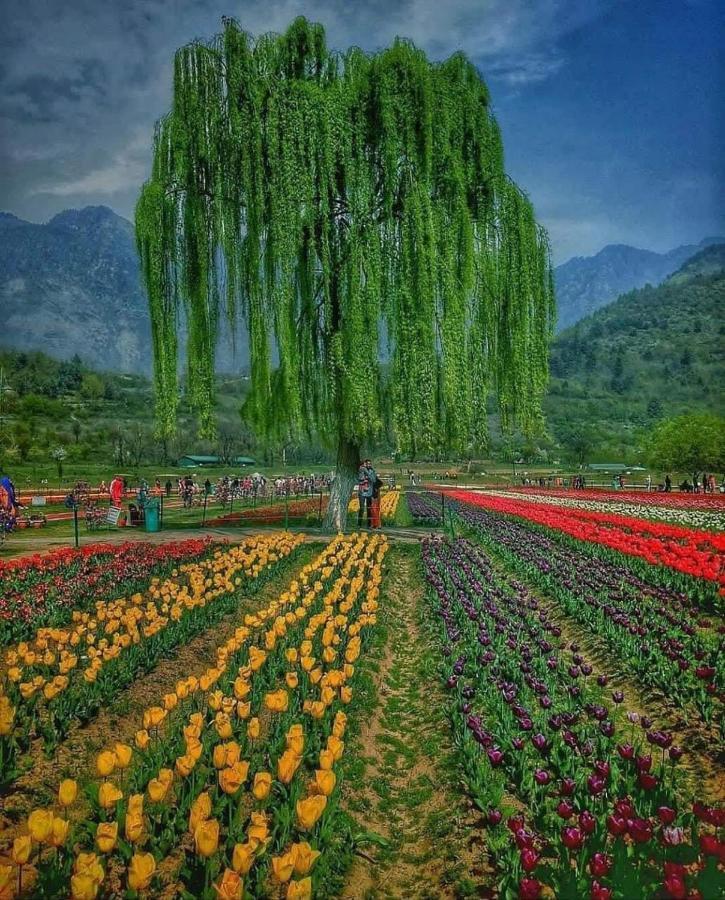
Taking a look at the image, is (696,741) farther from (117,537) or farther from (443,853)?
(117,537)

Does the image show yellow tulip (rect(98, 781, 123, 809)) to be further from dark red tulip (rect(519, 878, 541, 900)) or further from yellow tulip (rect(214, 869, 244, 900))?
dark red tulip (rect(519, 878, 541, 900))

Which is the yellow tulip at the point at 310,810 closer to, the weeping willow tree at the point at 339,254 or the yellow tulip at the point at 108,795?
the yellow tulip at the point at 108,795

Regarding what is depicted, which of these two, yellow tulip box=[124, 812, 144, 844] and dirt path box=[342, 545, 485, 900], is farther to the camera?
dirt path box=[342, 545, 485, 900]

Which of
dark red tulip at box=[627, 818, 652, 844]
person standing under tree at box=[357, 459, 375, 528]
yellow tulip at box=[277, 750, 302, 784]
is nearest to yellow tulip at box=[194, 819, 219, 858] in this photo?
yellow tulip at box=[277, 750, 302, 784]

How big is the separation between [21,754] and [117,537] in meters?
12.0

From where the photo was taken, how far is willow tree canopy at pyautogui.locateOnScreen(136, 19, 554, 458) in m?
12.2

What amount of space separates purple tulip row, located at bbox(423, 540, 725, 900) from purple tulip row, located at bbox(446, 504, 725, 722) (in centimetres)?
48

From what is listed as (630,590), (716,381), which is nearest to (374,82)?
(630,590)

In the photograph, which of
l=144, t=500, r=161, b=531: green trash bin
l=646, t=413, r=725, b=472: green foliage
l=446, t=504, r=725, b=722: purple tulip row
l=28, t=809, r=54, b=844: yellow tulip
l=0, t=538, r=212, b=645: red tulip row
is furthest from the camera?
l=646, t=413, r=725, b=472: green foliage

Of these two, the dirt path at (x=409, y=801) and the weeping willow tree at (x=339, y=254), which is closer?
the dirt path at (x=409, y=801)

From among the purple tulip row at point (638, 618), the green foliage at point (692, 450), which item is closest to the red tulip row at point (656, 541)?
the purple tulip row at point (638, 618)

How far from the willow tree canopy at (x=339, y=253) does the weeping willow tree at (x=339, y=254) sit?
32 millimetres

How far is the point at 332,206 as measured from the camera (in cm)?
1297

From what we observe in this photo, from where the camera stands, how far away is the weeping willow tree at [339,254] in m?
12.2
